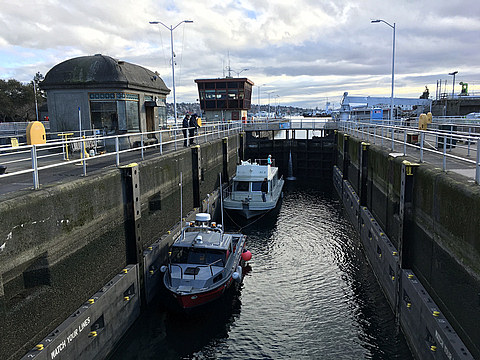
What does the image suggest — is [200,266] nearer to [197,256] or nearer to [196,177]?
[197,256]

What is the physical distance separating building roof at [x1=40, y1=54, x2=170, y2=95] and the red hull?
13.4 m

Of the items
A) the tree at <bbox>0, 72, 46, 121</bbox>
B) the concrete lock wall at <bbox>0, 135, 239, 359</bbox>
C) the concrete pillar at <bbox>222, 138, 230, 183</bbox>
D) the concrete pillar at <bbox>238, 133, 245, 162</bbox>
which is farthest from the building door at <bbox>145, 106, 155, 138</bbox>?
the tree at <bbox>0, 72, 46, 121</bbox>

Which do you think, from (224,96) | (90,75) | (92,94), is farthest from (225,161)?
(224,96)

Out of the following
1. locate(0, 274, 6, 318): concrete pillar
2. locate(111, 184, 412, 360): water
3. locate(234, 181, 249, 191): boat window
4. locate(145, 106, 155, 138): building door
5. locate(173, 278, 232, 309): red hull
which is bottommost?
locate(111, 184, 412, 360): water

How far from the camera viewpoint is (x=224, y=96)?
171 feet

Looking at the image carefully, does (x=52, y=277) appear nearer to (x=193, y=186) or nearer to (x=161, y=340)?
(x=161, y=340)

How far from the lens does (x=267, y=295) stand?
602 inches

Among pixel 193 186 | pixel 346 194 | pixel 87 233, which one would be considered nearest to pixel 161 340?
pixel 87 233

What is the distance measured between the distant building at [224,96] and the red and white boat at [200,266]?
123ft

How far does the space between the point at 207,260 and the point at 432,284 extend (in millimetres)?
7630

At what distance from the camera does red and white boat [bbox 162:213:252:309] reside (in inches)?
519

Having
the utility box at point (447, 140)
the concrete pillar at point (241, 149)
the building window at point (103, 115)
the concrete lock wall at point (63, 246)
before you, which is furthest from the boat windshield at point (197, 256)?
the concrete pillar at point (241, 149)

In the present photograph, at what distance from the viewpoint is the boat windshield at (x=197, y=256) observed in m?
14.5

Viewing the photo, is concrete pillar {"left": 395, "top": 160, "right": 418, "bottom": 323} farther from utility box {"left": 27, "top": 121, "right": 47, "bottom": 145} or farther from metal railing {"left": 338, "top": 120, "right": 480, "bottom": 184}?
utility box {"left": 27, "top": 121, "right": 47, "bottom": 145}
